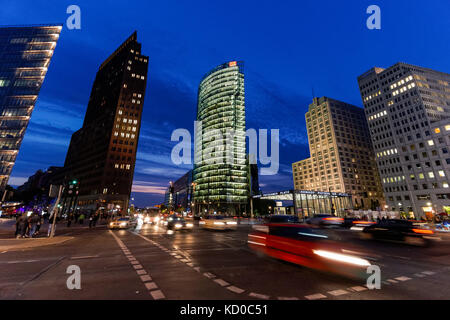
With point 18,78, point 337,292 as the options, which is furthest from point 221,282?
point 18,78

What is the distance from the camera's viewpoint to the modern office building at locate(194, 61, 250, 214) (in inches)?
4075

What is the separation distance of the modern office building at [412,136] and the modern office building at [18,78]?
138566mm

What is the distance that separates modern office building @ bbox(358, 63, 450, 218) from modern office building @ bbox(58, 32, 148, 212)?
362 feet

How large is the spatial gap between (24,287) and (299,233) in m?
8.03

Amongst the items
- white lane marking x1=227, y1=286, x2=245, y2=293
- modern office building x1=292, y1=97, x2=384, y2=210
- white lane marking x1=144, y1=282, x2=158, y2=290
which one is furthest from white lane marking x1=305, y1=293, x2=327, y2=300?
modern office building x1=292, y1=97, x2=384, y2=210

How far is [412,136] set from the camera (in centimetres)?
7206

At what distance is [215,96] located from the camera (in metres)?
116

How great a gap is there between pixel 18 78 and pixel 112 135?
36.7 meters

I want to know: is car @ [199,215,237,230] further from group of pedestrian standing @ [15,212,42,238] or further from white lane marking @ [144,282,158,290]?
white lane marking @ [144,282,158,290]

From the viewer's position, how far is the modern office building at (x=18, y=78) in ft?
222

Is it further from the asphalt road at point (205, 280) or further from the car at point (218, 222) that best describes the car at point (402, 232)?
the car at point (218, 222)

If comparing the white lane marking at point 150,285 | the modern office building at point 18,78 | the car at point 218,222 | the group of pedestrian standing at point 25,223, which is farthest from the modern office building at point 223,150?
the white lane marking at point 150,285
